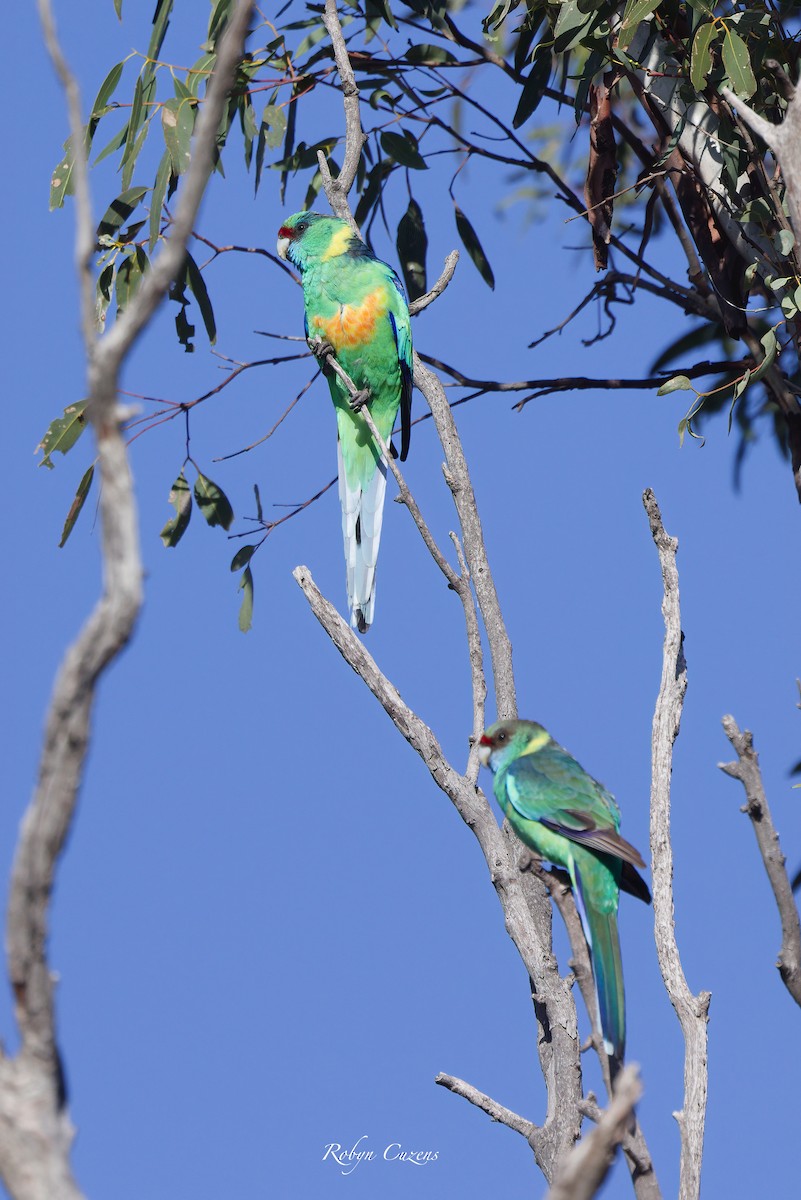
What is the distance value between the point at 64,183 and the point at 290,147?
82 cm

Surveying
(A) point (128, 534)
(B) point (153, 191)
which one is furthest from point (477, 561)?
(A) point (128, 534)

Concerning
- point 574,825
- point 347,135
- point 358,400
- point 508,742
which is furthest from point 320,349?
point 574,825

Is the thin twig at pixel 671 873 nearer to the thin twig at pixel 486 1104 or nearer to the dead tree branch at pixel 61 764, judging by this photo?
the thin twig at pixel 486 1104

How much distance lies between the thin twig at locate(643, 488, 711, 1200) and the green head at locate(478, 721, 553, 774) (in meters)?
0.30

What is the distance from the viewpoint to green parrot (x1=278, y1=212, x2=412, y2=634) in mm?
3730

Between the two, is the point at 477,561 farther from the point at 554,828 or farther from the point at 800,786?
the point at 800,786

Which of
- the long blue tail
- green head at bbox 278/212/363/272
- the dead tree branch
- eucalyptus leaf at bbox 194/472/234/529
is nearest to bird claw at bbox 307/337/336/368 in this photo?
green head at bbox 278/212/363/272

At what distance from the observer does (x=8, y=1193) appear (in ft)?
3.56

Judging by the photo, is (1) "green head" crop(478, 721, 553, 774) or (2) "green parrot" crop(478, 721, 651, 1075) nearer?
(2) "green parrot" crop(478, 721, 651, 1075)

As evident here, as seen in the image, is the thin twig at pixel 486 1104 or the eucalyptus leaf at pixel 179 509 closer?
the thin twig at pixel 486 1104

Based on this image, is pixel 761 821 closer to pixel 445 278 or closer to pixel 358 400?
pixel 445 278

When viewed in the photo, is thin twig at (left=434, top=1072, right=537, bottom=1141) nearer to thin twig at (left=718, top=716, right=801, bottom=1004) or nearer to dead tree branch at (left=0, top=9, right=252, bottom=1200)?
thin twig at (left=718, top=716, right=801, bottom=1004)

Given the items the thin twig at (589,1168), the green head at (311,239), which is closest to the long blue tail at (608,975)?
the thin twig at (589,1168)

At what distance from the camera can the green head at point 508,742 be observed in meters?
2.56
